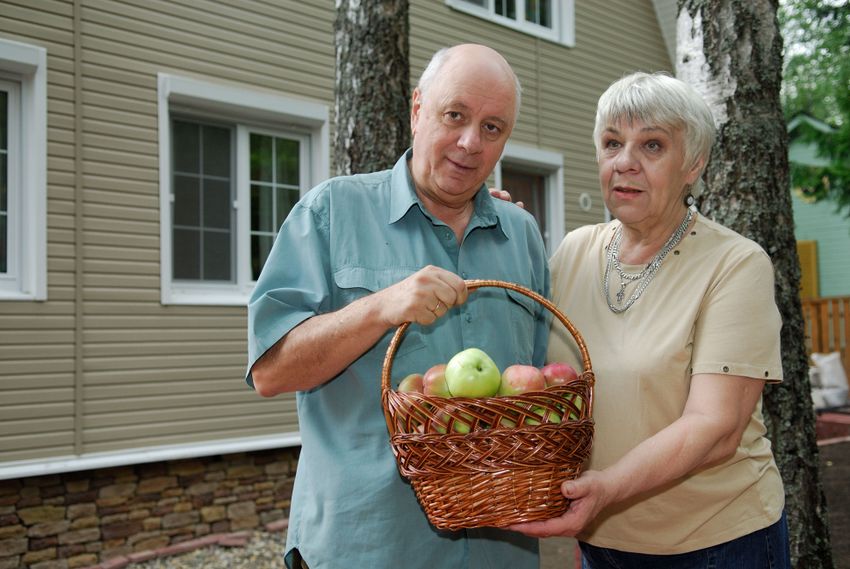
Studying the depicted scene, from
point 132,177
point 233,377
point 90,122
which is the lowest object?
point 233,377

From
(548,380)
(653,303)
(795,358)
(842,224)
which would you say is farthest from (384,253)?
(842,224)

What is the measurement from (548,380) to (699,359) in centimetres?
43

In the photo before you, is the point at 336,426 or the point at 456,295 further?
the point at 336,426

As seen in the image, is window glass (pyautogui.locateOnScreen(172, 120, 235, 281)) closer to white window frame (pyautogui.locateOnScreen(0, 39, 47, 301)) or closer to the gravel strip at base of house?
white window frame (pyautogui.locateOnScreen(0, 39, 47, 301))

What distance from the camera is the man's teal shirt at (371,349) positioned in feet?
6.65

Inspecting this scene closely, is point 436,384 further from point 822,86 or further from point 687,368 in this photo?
point 822,86

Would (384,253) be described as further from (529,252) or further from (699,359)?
(699,359)

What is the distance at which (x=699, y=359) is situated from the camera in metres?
2.04

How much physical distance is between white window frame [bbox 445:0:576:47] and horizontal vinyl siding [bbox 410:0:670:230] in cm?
8

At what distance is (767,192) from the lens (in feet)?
11.0

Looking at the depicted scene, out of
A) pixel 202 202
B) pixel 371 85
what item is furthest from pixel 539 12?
pixel 371 85

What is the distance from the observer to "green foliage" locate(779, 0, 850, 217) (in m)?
15.3

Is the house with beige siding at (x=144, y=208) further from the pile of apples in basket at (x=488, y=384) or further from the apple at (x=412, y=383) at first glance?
the pile of apples in basket at (x=488, y=384)

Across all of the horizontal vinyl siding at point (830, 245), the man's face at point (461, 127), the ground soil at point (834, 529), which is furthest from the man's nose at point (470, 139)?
the horizontal vinyl siding at point (830, 245)
